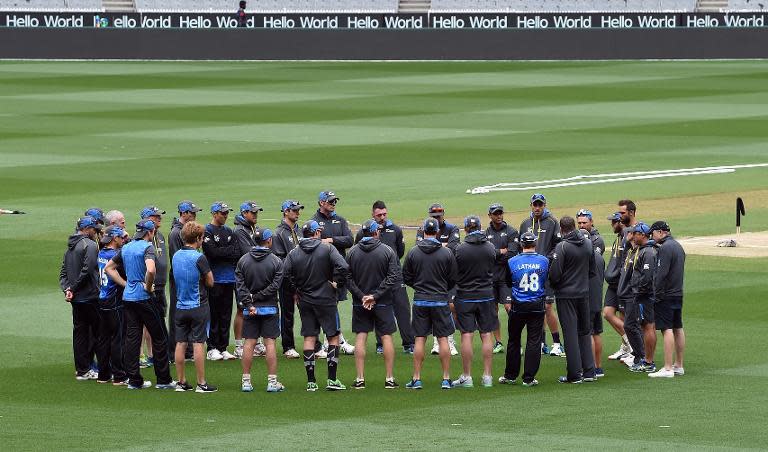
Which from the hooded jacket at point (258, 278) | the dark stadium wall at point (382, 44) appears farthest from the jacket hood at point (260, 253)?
the dark stadium wall at point (382, 44)

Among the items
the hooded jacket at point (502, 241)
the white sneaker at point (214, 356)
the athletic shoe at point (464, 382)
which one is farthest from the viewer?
the hooded jacket at point (502, 241)

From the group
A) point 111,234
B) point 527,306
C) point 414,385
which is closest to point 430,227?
point 527,306

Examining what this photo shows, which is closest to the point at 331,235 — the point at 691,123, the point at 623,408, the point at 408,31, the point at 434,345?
the point at 434,345

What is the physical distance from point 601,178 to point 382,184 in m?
4.89

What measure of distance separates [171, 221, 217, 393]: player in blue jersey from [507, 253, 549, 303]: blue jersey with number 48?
10.9 feet

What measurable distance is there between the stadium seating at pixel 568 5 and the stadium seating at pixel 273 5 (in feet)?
9.82

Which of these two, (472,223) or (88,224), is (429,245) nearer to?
(472,223)

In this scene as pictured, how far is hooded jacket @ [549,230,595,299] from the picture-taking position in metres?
17.7

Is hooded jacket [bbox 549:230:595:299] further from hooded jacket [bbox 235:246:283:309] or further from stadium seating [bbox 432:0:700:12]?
stadium seating [bbox 432:0:700:12]

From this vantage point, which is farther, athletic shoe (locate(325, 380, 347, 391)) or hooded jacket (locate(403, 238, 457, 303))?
hooded jacket (locate(403, 238, 457, 303))

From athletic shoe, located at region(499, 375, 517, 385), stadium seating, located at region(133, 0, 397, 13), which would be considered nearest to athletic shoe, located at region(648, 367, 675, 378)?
athletic shoe, located at region(499, 375, 517, 385)

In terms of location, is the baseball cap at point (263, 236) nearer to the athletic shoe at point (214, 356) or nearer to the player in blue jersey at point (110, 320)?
the player in blue jersey at point (110, 320)

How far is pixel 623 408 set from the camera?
1603cm

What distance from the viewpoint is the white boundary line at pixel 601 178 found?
3392 centimetres
